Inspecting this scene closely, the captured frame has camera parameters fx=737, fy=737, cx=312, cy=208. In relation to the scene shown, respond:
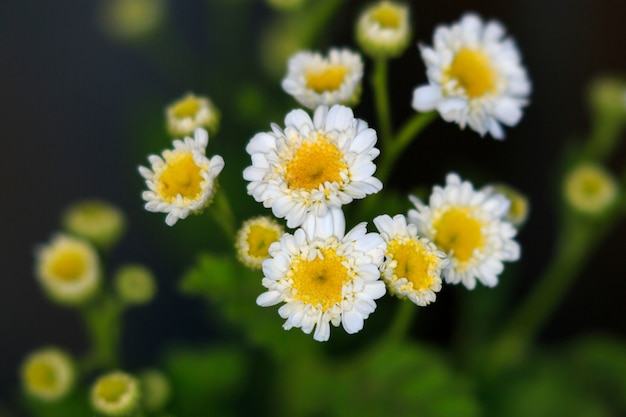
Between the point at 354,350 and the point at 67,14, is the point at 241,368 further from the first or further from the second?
the point at 67,14

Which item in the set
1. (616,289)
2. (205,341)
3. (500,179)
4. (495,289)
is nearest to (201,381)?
(205,341)

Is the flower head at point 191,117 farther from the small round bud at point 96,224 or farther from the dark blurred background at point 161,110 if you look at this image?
the dark blurred background at point 161,110

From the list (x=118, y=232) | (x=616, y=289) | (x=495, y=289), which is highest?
(x=616, y=289)

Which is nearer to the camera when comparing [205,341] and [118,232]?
[118,232]

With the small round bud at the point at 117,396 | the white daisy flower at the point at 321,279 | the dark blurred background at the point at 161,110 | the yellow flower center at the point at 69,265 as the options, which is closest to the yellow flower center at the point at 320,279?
the white daisy flower at the point at 321,279

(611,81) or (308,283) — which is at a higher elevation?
(611,81)

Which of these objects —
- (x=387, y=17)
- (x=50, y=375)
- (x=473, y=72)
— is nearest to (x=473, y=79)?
(x=473, y=72)

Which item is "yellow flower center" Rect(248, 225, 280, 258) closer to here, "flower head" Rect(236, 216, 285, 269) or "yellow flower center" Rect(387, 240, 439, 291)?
"flower head" Rect(236, 216, 285, 269)
